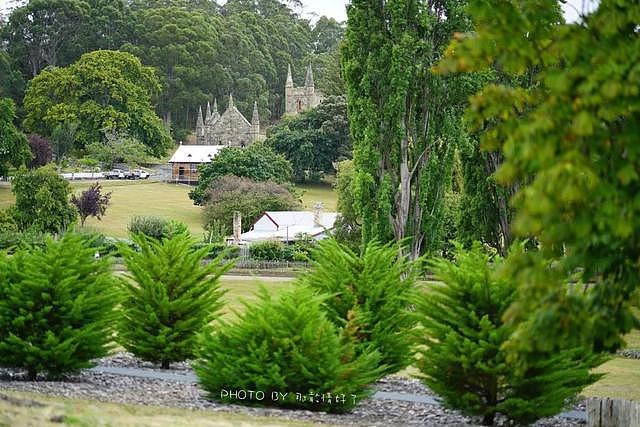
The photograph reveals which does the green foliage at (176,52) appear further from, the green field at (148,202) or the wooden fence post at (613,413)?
the wooden fence post at (613,413)

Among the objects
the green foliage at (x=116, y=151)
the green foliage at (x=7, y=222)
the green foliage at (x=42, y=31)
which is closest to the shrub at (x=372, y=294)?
the green foliage at (x=7, y=222)

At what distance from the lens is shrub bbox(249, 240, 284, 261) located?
44125mm

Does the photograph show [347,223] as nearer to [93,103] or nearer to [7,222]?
[7,222]

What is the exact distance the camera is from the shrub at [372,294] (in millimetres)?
15172

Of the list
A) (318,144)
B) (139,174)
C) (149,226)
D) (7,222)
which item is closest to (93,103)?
(139,174)

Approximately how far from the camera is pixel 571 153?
20.5 ft

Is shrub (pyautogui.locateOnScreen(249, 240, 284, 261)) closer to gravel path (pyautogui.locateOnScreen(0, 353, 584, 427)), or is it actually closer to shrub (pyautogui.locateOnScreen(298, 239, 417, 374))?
gravel path (pyautogui.locateOnScreen(0, 353, 584, 427))

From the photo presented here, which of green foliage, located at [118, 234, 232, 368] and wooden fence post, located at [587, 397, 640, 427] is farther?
green foliage, located at [118, 234, 232, 368]

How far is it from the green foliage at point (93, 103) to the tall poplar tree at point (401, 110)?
55103 mm

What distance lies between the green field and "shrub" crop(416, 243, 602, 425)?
4483cm

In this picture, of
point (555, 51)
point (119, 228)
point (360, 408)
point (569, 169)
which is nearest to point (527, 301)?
point (569, 169)

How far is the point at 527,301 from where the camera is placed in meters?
7.01

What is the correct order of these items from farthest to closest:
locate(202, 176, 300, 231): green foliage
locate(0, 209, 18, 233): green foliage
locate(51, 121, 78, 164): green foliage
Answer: locate(51, 121, 78, 164): green foliage < locate(202, 176, 300, 231): green foliage < locate(0, 209, 18, 233): green foliage

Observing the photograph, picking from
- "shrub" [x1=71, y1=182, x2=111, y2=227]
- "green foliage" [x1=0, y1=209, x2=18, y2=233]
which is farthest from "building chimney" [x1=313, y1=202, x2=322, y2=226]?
"green foliage" [x1=0, y1=209, x2=18, y2=233]
